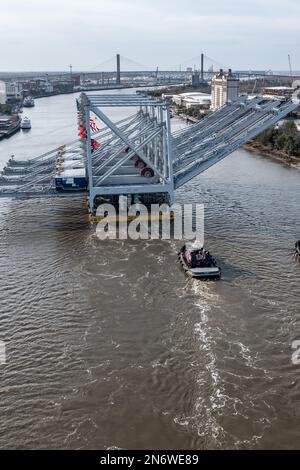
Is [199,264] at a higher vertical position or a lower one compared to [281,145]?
lower

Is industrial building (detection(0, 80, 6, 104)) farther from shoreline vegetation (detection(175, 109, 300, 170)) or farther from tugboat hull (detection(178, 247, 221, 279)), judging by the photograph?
tugboat hull (detection(178, 247, 221, 279))

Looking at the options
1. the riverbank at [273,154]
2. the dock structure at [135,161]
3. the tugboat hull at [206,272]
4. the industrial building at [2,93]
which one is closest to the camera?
the tugboat hull at [206,272]

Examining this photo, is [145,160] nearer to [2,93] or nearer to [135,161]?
[135,161]

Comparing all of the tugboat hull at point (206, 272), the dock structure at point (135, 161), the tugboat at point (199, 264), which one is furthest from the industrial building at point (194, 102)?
the tugboat hull at point (206, 272)

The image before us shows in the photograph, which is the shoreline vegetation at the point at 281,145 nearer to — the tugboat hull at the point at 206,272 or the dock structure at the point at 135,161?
the dock structure at the point at 135,161

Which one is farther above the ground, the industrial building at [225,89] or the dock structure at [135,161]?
the industrial building at [225,89]

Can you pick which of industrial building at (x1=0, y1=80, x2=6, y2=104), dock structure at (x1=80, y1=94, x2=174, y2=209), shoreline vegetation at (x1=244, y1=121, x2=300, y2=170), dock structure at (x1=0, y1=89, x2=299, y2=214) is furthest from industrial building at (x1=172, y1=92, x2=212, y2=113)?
dock structure at (x1=80, y1=94, x2=174, y2=209)

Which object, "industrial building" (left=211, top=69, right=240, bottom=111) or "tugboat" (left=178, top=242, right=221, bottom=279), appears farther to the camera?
"industrial building" (left=211, top=69, right=240, bottom=111)

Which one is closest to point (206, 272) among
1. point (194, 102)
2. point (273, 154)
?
point (273, 154)

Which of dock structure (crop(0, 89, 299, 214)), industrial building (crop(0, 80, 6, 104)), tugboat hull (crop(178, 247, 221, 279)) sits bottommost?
tugboat hull (crop(178, 247, 221, 279))
